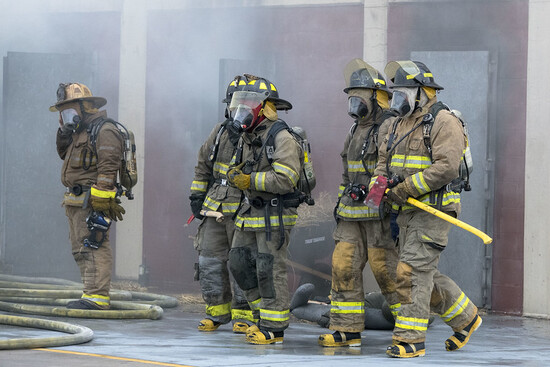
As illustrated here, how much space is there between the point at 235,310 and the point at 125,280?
371cm

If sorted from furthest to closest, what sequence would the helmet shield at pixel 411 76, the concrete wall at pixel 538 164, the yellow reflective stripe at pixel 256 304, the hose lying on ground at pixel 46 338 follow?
the concrete wall at pixel 538 164, the yellow reflective stripe at pixel 256 304, the helmet shield at pixel 411 76, the hose lying on ground at pixel 46 338

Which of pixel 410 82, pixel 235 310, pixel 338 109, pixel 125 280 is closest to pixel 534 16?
pixel 338 109

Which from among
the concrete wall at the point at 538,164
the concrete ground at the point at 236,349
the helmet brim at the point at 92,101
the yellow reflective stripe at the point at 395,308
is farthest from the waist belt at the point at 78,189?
the concrete wall at the point at 538,164

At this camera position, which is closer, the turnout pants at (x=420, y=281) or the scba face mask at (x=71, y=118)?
the turnout pants at (x=420, y=281)

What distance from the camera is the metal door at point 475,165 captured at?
10125 mm

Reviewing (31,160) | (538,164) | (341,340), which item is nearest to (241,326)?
(341,340)

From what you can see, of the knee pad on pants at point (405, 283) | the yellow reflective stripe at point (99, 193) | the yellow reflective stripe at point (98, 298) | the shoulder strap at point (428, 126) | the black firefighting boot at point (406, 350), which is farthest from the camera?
the yellow reflective stripe at point (98, 298)

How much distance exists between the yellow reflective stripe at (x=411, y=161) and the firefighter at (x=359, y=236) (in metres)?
0.37

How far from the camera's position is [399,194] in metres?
7.29

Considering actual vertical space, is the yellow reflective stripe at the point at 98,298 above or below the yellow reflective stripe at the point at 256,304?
below

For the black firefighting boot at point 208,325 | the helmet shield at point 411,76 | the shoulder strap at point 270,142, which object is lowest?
the black firefighting boot at point 208,325

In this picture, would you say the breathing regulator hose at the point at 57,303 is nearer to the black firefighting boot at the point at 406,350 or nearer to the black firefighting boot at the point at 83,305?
the black firefighting boot at the point at 83,305

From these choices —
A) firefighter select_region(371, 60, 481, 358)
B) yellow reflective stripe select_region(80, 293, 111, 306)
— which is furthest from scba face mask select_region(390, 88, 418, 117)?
yellow reflective stripe select_region(80, 293, 111, 306)

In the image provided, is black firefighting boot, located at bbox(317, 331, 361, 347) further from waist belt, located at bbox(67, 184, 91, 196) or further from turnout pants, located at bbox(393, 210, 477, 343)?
waist belt, located at bbox(67, 184, 91, 196)
